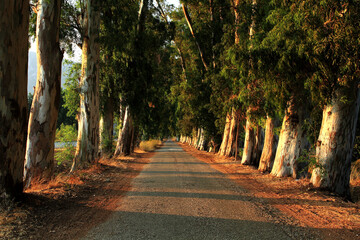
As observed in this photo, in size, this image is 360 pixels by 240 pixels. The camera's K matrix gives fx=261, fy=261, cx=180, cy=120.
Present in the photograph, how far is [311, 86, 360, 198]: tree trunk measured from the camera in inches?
285

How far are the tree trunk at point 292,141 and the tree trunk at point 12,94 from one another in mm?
8483

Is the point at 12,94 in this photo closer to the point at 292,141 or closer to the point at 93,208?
the point at 93,208

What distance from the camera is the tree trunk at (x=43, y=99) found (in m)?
8.27

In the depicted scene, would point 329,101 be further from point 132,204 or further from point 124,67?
point 124,67

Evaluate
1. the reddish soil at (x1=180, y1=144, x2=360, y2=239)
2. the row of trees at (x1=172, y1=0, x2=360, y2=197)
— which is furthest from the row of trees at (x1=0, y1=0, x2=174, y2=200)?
the row of trees at (x1=172, y1=0, x2=360, y2=197)

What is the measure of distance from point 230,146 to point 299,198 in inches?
506

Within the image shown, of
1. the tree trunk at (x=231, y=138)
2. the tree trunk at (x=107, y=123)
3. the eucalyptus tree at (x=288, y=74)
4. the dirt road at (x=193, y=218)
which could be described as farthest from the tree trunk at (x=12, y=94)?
the tree trunk at (x=231, y=138)

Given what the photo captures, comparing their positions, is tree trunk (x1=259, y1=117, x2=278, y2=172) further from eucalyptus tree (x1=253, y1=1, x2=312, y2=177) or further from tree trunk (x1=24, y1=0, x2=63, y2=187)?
tree trunk (x1=24, y1=0, x2=63, y2=187)

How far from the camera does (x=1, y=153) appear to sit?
15.3 feet

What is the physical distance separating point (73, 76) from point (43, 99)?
41.9 ft

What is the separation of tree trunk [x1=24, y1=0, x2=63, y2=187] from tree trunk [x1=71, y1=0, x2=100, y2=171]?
2.77m

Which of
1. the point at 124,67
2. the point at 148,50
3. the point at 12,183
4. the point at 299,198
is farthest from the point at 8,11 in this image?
the point at 148,50

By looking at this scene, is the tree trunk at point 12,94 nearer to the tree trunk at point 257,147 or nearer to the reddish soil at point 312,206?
the reddish soil at point 312,206

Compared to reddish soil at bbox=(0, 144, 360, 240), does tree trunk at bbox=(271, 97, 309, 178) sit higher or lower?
higher
